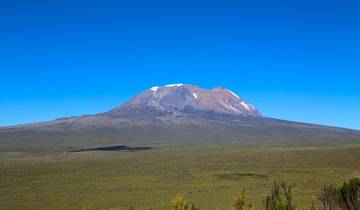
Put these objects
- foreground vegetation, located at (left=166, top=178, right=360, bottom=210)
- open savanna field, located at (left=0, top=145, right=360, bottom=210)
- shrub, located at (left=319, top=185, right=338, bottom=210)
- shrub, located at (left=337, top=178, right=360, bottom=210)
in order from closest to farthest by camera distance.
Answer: foreground vegetation, located at (left=166, top=178, right=360, bottom=210) < shrub, located at (left=319, top=185, right=338, bottom=210) < shrub, located at (left=337, top=178, right=360, bottom=210) < open savanna field, located at (left=0, top=145, right=360, bottom=210)

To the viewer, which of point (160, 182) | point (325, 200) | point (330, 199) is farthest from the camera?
point (160, 182)

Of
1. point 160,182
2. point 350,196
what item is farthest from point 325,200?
point 160,182

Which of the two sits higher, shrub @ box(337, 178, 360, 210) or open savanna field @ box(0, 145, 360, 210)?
shrub @ box(337, 178, 360, 210)

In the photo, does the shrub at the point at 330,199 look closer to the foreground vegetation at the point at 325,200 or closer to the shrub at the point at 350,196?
the foreground vegetation at the point at 325,200

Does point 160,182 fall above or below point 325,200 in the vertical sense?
below

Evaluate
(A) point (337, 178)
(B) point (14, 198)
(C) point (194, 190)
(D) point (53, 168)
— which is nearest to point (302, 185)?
(A) point (337, 178)

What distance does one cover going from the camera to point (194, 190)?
3900cm

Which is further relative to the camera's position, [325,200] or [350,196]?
[350,196]

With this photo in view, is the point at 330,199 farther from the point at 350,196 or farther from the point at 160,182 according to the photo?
the point at 160,182

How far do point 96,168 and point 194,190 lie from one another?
2586 centimetres

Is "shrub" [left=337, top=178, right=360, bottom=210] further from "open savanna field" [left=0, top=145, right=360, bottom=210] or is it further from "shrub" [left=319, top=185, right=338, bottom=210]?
"open savanna field" [left=0, top=145, right=360, bottom=210]

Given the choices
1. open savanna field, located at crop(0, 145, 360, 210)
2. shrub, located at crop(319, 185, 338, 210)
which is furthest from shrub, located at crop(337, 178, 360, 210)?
open savanna field, located at crop(0, 145, 360, 210)

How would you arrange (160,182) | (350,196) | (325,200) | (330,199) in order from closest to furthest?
(325,200) → (330,199) → (350,196) → (160,182)

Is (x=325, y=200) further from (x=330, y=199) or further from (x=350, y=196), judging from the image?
(x=350, y=196)
